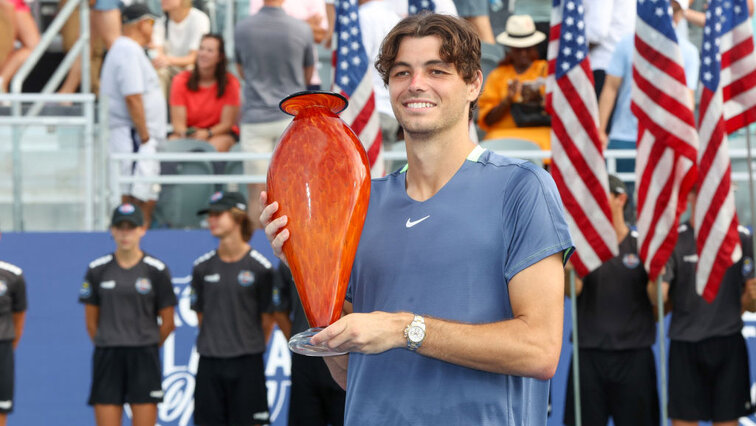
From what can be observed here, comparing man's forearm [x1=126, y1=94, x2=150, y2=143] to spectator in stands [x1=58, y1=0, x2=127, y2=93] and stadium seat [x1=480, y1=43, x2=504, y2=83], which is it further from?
stadium seat [x1=480, y1=43, x2=504, y2=83]

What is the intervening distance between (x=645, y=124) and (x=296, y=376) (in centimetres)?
280

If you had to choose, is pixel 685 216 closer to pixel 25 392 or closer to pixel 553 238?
pixel 25 392

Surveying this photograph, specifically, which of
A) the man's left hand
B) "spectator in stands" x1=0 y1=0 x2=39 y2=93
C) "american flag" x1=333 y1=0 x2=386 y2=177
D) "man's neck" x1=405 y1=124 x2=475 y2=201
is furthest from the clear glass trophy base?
"spectator in stands" x1=0 y1=0 x2=39 y2=93

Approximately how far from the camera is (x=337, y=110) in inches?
97.0

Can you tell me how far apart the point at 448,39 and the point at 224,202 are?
17.3ft

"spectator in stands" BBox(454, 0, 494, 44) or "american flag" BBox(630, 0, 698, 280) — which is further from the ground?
"spectator in stands" BBox(454, 0, 494, 44)

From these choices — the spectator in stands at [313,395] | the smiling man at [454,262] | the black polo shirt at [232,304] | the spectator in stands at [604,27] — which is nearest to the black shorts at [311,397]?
the spectator in stands at [313,395]

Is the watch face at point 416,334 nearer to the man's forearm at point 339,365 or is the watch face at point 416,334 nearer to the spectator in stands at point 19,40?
the man's forearm at point 339,365

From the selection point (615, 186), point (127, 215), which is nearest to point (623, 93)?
point (615, 186)

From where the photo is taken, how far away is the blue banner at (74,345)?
25.8 feet

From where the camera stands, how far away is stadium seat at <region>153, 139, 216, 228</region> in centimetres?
828

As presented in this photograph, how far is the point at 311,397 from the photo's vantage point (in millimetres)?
6980

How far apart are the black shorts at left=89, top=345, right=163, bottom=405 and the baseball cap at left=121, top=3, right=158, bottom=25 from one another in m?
2.78

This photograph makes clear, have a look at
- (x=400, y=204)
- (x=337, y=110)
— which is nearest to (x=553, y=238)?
(x=400, y=204)
